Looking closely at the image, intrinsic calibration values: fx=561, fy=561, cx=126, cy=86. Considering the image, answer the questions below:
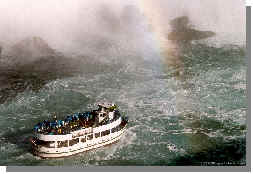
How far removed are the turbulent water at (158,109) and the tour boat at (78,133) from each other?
40 cm

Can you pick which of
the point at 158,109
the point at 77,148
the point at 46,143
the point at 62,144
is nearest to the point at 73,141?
the point at 77,148

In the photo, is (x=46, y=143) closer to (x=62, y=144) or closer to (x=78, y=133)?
(x=62, y=144)

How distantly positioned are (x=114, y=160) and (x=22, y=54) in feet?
56.5

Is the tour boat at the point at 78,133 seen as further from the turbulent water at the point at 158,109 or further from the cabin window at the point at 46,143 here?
the turbulent water at the point at 158,109

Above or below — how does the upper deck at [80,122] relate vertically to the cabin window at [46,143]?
above

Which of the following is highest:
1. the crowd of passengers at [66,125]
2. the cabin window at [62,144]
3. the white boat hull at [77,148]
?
the crowd of passengers at [66,125]

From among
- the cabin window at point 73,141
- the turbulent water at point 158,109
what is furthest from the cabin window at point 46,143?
the cabin window at point 73,141

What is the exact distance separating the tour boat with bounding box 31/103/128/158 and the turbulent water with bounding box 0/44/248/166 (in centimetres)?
40

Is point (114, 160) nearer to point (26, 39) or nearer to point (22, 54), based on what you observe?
point (22, 54)

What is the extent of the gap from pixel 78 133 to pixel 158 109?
21.8ft

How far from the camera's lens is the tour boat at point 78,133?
26.9 metres

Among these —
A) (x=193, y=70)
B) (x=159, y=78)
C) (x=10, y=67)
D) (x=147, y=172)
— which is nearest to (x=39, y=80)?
(x=10, y=67)

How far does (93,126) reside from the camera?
27.8 meters

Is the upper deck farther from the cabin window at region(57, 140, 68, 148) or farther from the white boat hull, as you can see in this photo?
the white boat hull
